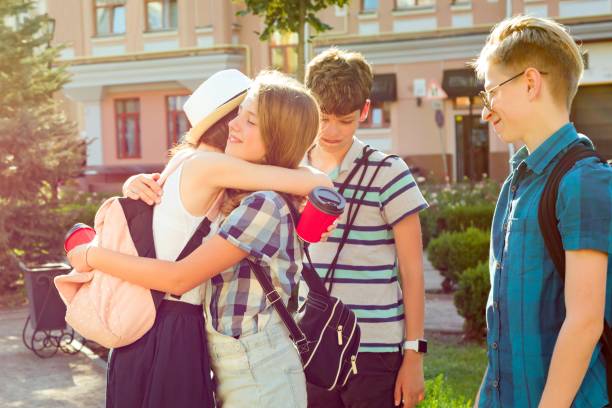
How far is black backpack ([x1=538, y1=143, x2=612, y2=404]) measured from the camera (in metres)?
2.06

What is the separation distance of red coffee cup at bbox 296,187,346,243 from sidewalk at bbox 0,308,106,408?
3.84m

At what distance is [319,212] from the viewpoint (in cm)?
228

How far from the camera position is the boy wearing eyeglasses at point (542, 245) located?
1.99 meters

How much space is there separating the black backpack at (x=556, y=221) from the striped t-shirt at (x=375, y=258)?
1000 mm

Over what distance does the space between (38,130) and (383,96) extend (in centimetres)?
1945

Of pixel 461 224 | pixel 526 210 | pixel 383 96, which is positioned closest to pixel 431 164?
pixel 383 96

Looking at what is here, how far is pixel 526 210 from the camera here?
2.13 m

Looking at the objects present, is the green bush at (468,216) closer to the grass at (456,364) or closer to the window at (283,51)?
the grass at (456,364)

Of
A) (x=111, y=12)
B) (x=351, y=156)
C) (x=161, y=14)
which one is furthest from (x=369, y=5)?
(x=351, y=156)

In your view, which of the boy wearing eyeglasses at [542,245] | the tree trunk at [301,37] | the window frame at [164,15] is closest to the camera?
the boy wearing eyeglasses at [542,245]

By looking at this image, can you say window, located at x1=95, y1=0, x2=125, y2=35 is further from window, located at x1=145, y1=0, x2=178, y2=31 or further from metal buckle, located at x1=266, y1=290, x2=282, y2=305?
metal buckle, located at x1=266, y1=290, x2=282, y2=305

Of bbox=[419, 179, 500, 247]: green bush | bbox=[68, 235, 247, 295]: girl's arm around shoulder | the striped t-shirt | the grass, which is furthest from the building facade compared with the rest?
bbox=[68, 235, 247, 295]: girl's arm around shoulder

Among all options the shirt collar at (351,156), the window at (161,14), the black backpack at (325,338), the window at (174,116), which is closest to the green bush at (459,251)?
the shirt collar at (351,156)

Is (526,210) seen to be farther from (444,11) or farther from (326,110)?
(444,11)
